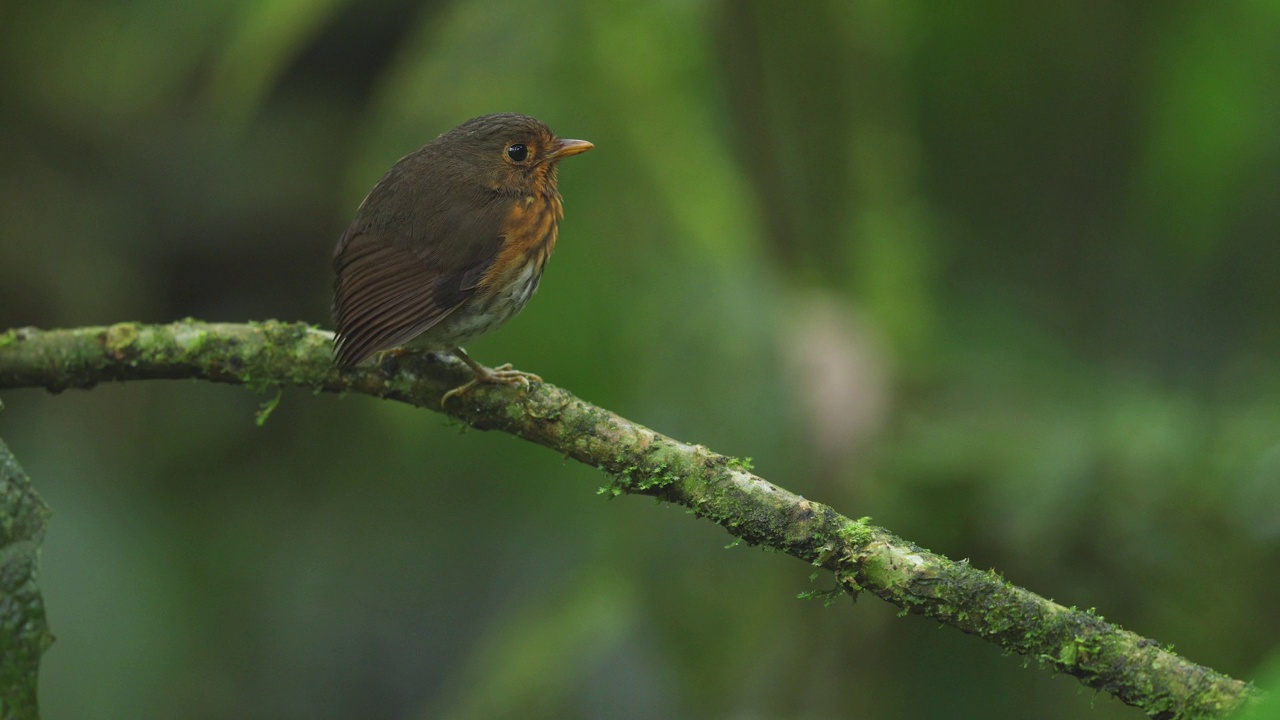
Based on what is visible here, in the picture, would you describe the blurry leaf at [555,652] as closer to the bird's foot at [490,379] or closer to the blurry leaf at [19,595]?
the bird's foot at [490,379]

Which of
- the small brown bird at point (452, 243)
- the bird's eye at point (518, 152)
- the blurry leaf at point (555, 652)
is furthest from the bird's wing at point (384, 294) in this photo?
the blurry leaf at point (555, 652)

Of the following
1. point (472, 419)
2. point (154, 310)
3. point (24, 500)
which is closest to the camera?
point (24, 500)

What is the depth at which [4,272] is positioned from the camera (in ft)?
14.2

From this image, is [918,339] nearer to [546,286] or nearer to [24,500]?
[546,286]

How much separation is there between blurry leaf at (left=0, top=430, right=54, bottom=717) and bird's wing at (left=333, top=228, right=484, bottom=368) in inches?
31.1

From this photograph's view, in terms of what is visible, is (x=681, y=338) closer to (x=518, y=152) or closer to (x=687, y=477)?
(x=518, y=152)

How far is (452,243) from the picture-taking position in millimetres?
2715

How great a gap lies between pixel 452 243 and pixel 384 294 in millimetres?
227

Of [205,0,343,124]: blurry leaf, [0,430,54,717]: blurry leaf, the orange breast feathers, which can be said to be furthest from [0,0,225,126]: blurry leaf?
[0,430,54,717]: blurry leaf

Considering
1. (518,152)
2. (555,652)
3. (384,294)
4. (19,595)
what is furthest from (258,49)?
(19,595)

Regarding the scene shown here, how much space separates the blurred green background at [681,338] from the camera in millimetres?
3232

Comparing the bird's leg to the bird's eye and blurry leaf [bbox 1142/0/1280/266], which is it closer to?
the bird's eye

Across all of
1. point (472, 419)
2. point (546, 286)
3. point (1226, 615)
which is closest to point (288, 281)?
point (546, 286)

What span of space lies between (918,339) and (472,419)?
6.01 ft
